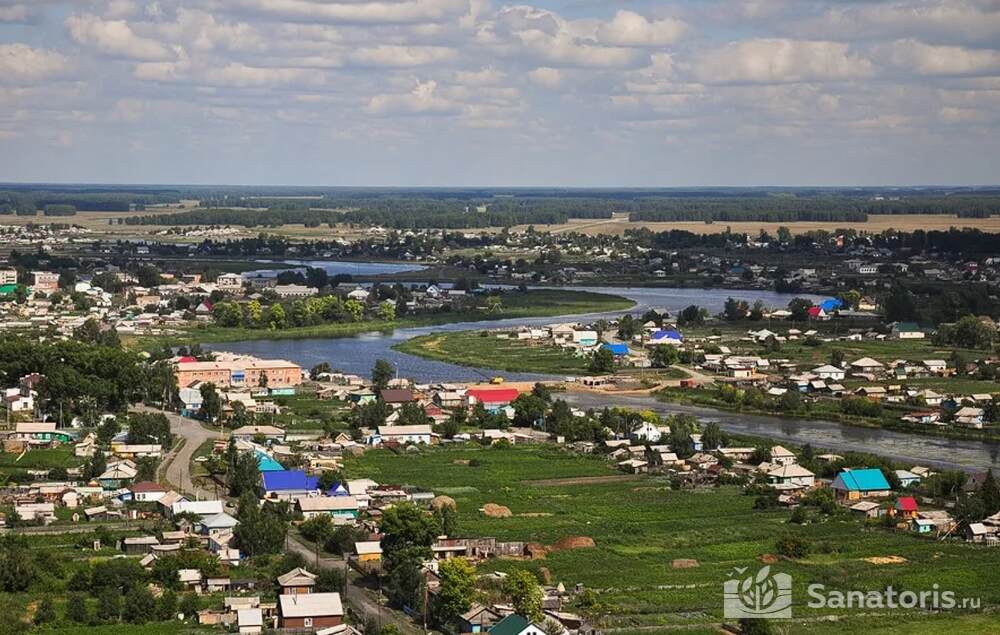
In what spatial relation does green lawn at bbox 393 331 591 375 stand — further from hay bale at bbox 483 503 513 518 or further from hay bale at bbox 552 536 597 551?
hay bale at bbox 552 536 597 551

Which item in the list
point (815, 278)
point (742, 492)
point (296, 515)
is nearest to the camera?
point (296, 515)

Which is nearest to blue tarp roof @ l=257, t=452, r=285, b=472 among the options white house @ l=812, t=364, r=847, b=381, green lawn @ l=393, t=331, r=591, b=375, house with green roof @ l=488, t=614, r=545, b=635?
house with green roof @ l=488, t=614, r=545, b=635

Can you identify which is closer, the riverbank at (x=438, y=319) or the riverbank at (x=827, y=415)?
the riverbank at (x=827, y=415)

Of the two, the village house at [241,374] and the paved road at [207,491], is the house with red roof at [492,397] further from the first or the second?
the paved road at [207,491]

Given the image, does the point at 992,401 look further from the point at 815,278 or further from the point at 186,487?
the point at 815,278

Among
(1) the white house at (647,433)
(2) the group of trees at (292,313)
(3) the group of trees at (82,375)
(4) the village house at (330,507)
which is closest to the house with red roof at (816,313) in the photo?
(2) the group of trees at (292,313)

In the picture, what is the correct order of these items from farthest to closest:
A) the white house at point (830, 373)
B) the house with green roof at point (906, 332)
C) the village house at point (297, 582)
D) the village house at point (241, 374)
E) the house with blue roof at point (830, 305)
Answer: the house with blue roof at point (830, 305)
the house with green roof at point (906, 332)
the white house at point (830, 373)
the village house at point (241, 374)
the village house at point (297, 582)

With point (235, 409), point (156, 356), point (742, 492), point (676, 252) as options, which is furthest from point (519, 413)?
point (676, 252)

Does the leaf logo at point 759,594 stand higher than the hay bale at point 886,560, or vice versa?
the leaf logo at point 759,594
